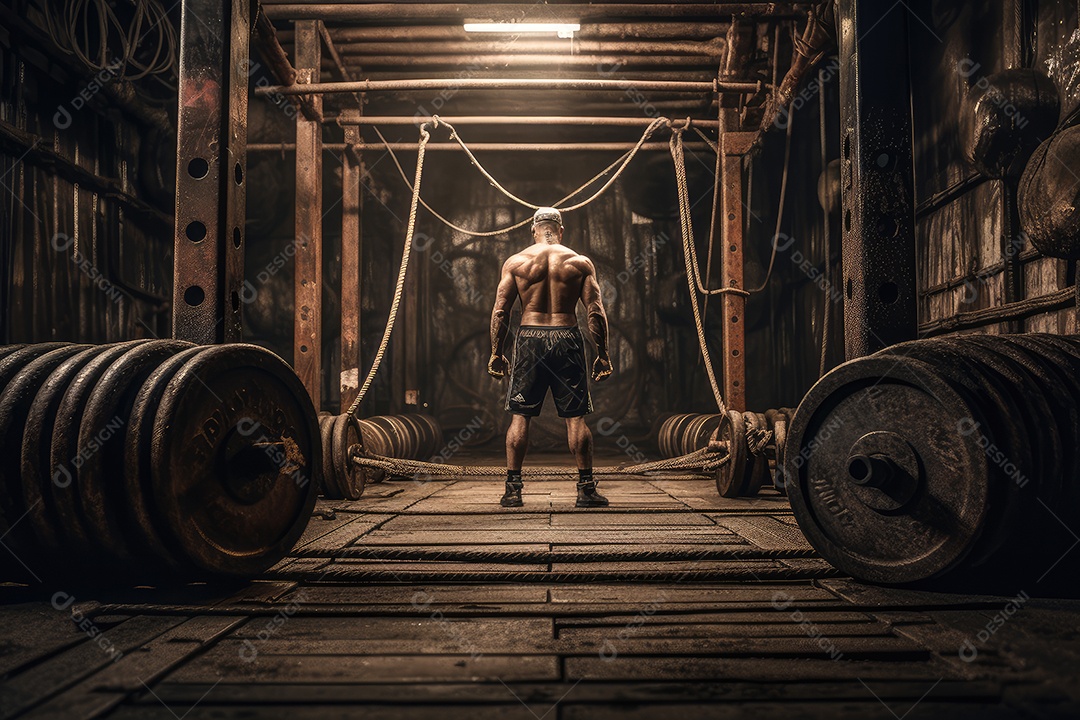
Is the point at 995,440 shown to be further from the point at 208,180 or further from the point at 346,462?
the point at 346,462

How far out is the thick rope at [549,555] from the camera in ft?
9.50

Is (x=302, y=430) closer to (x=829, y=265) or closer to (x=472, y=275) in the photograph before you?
(x=829, y=265)

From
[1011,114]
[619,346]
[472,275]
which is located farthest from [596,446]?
[1011,114]

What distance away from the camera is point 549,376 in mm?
5039

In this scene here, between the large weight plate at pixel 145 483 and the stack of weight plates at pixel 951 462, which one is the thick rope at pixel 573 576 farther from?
the large weight plate at pixel 145 483

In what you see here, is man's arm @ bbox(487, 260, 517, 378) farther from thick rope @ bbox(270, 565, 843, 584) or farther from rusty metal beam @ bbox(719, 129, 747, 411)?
thick rope @ bbox(270, 565, 843, 584)

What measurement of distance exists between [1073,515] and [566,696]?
171cm

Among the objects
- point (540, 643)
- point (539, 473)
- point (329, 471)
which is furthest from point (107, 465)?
point (539, 473)

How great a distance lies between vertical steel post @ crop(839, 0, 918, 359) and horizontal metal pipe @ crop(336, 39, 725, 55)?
431 cm

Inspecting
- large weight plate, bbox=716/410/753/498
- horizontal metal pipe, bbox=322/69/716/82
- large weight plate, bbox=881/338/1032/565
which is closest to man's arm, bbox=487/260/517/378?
large weight plate, bbox=716/410/753/498

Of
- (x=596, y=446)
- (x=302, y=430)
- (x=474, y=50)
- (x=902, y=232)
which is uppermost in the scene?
(x=474, y=50)

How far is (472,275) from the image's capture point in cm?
1113

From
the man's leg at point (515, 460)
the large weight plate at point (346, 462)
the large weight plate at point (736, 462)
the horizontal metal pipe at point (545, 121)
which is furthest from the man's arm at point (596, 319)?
the horizontal metal pipe at point (545, 121)

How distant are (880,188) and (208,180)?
2.79 metres
